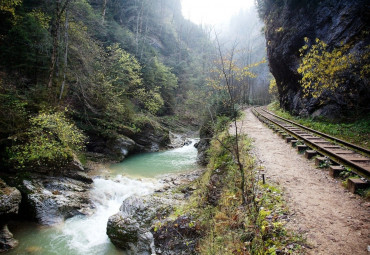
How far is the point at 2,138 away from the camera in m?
7.21

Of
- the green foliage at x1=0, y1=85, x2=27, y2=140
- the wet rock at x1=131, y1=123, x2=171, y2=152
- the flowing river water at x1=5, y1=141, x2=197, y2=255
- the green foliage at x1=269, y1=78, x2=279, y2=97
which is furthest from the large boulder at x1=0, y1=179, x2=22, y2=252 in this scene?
the green foliage at x1=269, y1=78, x2=279, y2=97

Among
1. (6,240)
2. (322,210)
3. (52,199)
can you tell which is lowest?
(6,240)

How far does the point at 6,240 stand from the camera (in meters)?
5.67

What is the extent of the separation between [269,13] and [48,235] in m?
22.9

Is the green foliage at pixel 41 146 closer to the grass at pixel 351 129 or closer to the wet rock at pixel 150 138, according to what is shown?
the wet rock at pixel 150 138

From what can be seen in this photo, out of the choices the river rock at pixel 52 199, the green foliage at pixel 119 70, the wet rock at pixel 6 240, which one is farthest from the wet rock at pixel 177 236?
the green foliage at pixel 119 70

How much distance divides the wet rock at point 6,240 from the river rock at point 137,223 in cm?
274

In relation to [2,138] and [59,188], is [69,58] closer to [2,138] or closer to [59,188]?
[2,138]

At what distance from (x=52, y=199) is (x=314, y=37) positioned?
56.8ft

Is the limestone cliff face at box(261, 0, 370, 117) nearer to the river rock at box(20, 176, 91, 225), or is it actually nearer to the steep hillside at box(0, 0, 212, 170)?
the steep hillside at box(0, 0, 212, 170)

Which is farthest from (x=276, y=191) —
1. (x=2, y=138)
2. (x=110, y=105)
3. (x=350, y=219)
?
(x=110, y=105)

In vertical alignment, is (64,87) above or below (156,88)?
below

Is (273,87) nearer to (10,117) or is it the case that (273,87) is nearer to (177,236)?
(177,236)

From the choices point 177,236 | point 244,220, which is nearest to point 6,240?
point 177,236
